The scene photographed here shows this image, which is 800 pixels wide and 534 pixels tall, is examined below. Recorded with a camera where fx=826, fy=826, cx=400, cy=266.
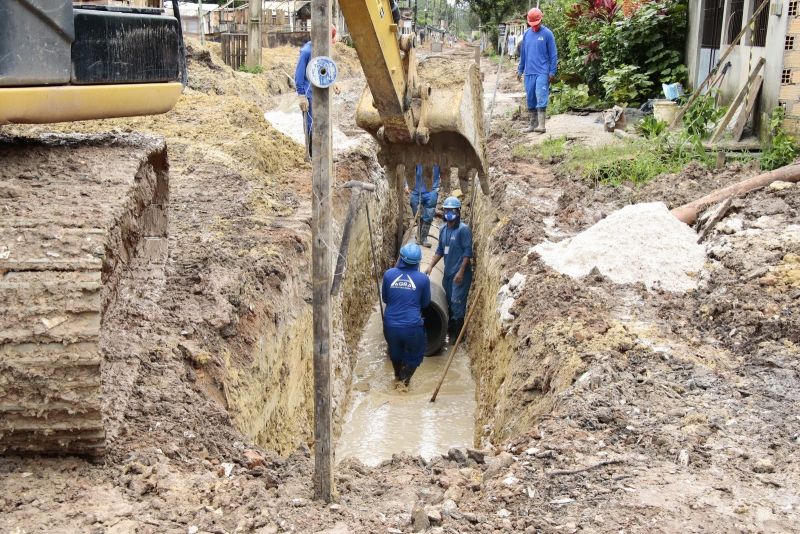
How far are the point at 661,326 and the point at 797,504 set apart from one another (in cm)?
236

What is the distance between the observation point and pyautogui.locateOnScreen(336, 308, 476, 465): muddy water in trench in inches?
312

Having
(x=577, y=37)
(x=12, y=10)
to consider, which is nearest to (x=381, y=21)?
(x=12, y=10)

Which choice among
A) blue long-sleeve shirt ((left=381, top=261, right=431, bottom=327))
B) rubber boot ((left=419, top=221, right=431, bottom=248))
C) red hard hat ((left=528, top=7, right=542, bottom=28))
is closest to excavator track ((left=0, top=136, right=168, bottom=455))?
blue long-sleeve shirt ((left=381, top=261, right=431, bottom=327))

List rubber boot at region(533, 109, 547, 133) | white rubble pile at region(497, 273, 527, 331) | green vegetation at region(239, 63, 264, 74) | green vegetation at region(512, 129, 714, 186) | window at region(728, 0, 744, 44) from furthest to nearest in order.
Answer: green vegetation at region(239, 63, 264, 74)
rubber boot at region(533, 109, 547, 133)
window at region(728, 0, 744, 44)
green vegetation at region(512, 129, 714, 186)
white rubble pile at region(497, 273, 527, 331)

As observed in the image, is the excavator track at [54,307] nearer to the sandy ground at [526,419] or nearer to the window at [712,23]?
the sandy ground at [526,419]

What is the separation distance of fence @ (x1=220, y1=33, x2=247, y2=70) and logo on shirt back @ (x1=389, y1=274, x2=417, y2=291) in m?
15.0

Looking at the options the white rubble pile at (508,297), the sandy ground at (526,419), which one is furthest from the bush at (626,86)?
the white rubble pile at (508,297)

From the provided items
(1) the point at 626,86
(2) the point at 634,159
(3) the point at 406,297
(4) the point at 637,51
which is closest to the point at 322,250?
(3) the point at 406,297

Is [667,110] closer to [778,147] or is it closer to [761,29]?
[761,29]

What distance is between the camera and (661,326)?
5.96 meters

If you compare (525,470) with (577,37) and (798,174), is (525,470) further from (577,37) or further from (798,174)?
(577,37)

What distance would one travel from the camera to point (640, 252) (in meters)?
7.07

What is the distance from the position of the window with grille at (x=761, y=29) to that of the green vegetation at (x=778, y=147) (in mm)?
1558

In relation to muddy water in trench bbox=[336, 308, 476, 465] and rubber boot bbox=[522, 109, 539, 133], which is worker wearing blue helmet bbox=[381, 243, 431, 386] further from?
rubber boot bbox=[522, 109, 539, 133]
